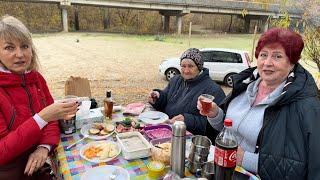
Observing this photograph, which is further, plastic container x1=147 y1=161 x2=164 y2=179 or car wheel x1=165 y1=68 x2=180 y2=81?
car wheel x1=165 y1=68 x2=180 y2=81

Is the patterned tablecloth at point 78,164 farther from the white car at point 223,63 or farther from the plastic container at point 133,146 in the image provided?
the white car at point 223,63

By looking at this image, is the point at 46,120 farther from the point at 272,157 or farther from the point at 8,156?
the point at 272,157

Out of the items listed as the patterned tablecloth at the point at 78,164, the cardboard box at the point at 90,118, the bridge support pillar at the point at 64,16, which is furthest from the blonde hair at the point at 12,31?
the bridge support pillar at the point at 64,16

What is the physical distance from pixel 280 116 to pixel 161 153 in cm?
92

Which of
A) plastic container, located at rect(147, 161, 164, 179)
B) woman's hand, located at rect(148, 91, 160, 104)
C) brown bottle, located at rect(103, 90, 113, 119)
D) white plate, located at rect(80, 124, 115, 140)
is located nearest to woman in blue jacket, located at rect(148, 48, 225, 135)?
woman's hand, located at rect(148, 91, 160, 104)

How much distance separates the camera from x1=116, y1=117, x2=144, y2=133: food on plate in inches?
95.4

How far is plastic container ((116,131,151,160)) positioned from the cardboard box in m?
0.52

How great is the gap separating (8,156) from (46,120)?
0.35 m

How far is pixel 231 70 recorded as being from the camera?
389 inches

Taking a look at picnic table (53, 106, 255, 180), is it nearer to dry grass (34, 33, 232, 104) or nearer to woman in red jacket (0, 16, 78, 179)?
woman in red jacket (0, 16, 78, 179)

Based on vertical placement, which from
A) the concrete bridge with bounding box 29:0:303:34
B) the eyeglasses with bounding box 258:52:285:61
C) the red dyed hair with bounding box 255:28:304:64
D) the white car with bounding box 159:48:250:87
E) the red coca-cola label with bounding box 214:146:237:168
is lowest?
the white car with bounding box 159:48:250:87

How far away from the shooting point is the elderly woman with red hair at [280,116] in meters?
1.85

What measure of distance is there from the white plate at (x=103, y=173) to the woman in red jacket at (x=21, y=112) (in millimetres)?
505

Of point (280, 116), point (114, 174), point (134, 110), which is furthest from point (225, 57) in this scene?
point (114, 174)
